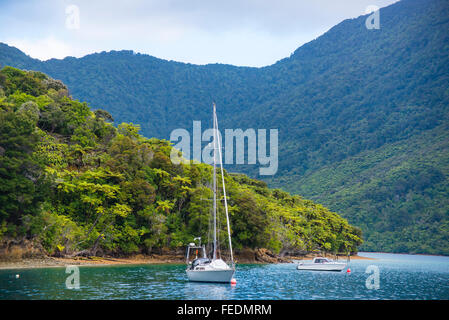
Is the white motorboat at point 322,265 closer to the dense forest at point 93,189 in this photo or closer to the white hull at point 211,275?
the dense forest at point 93,189

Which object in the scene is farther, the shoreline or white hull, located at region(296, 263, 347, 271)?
white hull, located at region(296, 263, 347, 271)

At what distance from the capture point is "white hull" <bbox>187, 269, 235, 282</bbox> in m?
38.1

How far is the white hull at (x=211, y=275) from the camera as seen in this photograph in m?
38.1

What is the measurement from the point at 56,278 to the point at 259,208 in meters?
46.4

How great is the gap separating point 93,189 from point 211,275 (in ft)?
93.6

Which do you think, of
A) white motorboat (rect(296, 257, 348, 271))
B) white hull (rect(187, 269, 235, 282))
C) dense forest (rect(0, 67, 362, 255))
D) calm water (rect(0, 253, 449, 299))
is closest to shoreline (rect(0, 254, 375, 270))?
dense forest (rect(0, 67, 362, 255))

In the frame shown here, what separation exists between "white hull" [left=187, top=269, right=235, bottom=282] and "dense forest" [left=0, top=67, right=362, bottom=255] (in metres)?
16.4

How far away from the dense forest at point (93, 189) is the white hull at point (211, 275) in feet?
53.6

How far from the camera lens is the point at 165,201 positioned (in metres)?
70.6

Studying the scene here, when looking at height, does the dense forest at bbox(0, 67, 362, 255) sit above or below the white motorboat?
above

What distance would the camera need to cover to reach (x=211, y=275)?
38.9 meters

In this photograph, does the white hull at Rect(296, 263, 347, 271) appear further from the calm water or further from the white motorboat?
the calm water

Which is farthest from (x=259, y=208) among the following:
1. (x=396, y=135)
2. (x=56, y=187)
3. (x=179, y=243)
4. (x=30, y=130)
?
(x=396, y=135)

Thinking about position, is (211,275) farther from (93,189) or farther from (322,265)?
Result: (322,265)
